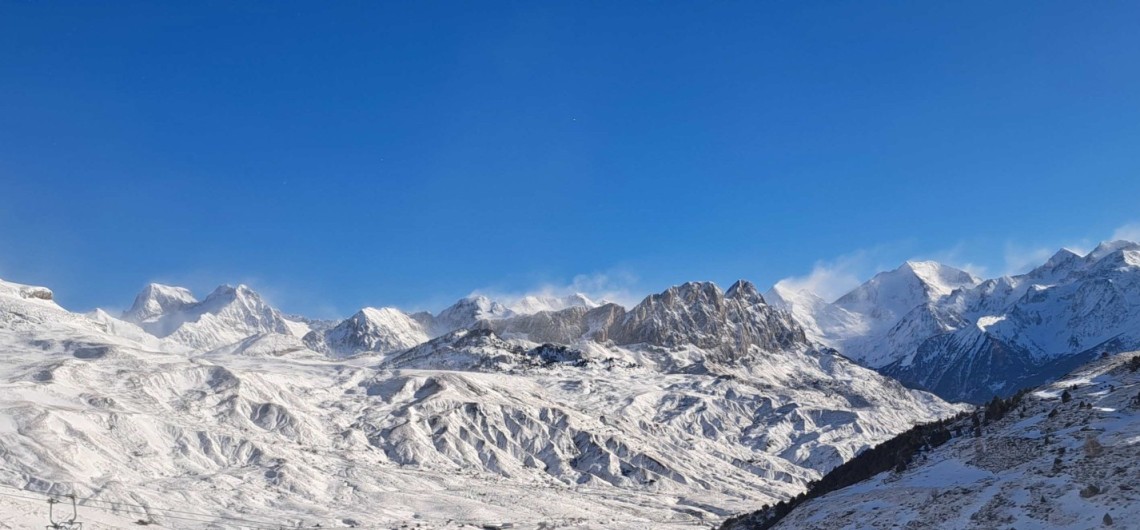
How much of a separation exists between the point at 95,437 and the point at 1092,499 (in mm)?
171195

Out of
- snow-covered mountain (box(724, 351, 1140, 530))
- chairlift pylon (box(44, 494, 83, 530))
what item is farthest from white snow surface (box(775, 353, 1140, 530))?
chairlift pylon (box(44, 494, 83, 530))

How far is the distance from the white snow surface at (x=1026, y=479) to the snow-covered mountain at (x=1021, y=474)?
0.07 m

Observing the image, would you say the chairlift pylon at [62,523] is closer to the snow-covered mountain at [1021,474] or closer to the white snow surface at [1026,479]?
the snow-covered mountain at [1021,474]

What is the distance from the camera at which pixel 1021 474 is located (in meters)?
47.1

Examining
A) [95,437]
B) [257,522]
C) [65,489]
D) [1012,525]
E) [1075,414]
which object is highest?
[95,437]

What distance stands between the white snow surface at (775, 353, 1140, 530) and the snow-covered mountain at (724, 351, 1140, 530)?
0.07m

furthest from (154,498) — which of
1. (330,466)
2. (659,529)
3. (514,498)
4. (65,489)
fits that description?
(659,529)

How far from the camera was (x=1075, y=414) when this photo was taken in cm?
5559

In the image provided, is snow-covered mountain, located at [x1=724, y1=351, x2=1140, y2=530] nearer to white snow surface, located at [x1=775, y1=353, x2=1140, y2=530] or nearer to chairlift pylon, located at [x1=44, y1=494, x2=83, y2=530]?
white snow surface, located at [x1=775, y1=353, x2=1140, y2=530]

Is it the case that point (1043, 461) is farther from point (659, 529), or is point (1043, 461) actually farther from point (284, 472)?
point (284, 472)

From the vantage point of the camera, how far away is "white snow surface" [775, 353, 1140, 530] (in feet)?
133

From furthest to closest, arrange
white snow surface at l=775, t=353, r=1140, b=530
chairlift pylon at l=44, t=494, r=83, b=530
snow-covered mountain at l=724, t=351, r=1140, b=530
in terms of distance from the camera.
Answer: chairlift pylon at l=44, t=494, r=83, b=530 < snow-covered mountain at l=724, t=351, r=1140, b=530 < white snow surface at l=775, t=353, r=1140, b=530

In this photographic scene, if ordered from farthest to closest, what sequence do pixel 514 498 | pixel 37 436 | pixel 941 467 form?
1. pixel 514 498
2. pixel 37 436
3. pixel 941 467

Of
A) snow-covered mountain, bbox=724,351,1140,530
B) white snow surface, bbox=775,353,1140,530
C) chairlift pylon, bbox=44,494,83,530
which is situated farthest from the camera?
chairlift pylon, bbox=44,494,83,530
